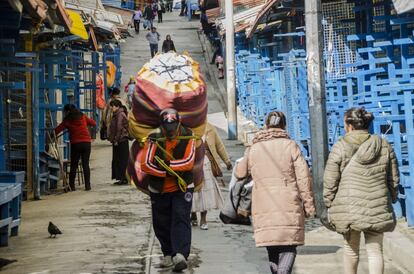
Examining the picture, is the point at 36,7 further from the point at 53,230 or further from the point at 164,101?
the point at 53,230

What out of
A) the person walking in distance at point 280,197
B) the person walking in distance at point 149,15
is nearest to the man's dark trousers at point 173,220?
the person walking in distance at point 280,197

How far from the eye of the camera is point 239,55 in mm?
34125

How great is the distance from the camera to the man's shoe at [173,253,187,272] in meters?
9.61

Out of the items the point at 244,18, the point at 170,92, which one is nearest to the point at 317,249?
the point at 170,92

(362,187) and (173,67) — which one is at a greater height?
(173,67)

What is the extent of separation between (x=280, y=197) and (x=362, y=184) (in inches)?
27.9

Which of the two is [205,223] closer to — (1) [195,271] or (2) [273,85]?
(1) [195,271]

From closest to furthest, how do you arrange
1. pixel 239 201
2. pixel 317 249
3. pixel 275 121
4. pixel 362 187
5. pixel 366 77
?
pixel 362 187
pixel 275 121
pixel 239 201
pixel 317 249
pixel 366 77

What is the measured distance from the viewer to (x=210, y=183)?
12586 mm

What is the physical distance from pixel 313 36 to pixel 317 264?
3.66m

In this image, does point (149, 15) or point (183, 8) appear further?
point (183, 8)

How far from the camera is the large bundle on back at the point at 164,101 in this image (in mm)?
10062

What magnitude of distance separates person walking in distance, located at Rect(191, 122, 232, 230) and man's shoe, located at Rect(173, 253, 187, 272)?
2751mm

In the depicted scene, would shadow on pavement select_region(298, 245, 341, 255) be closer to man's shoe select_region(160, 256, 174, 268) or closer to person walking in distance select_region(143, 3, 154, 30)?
man's shoe select_region(160, 256, 174, 268)
